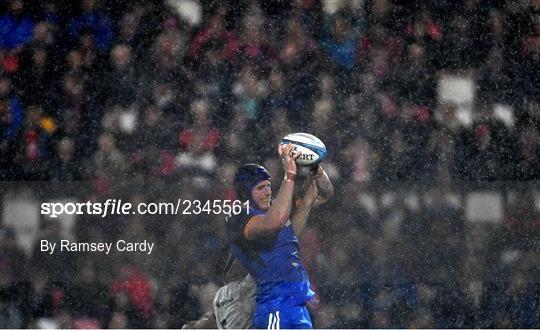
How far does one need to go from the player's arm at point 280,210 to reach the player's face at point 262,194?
0.03 meters

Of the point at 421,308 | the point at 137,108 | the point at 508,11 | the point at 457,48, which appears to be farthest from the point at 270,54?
the point at 421,308

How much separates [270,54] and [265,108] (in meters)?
0.18

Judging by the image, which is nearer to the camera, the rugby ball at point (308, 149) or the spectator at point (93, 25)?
the rugby ball at point (308, 149)

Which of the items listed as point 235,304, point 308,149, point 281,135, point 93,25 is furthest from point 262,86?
point 235,304

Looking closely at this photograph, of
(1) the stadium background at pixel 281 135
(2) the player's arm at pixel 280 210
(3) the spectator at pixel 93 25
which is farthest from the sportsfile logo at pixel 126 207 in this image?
(3) the spectator at pixel 93 25

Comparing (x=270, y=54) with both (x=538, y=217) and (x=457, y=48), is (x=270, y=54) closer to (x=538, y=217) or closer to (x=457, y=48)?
Answer: (x=457, y=48)

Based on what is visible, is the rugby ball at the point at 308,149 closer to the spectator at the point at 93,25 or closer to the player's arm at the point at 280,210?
the player's arm at the point at 280,210

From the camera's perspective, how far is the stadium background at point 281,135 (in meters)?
2.26

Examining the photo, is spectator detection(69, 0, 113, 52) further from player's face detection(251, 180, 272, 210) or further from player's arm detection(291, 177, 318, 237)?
player's arm detection(291, 177, 318, 237)

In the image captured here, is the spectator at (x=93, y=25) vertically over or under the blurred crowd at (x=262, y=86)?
over

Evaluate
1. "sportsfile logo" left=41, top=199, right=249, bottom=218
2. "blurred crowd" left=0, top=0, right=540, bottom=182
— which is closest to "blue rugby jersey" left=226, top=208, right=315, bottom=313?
"sportsfile logo" left=41, top=199, right=249, bottom=218

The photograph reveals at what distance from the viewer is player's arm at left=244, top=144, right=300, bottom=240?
2.20m

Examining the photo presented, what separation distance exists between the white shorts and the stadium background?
0.06 metres

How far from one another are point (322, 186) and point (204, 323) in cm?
58
